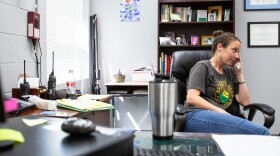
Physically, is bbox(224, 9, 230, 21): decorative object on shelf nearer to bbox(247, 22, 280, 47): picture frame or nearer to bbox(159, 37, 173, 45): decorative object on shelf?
bbox(247, 22, 280, 47): picture frame

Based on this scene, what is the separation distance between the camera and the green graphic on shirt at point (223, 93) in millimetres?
2088

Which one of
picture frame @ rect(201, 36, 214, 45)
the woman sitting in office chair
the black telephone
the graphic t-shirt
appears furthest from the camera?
picture frame @ rect(201, 36, 214, 45)

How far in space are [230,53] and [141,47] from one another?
1991 mm

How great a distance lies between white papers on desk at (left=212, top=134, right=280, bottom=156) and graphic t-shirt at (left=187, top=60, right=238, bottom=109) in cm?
100

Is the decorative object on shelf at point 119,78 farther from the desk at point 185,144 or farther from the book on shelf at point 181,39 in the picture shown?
the desk at point 185,144

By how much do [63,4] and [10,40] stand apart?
Answer: 1475 mm

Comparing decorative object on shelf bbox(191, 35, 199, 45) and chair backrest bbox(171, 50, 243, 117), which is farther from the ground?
decorative object on shelf bbox(191, 35, 199, 45)

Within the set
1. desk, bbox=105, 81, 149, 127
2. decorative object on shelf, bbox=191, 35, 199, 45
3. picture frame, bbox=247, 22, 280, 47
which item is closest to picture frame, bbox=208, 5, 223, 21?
decorative object on shelf, bbox=191, 35, 199, 45

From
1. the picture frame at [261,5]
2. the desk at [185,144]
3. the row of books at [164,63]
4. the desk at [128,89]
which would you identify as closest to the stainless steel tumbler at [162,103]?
the desk at [185,144]

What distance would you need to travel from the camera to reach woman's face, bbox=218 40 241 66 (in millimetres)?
2146

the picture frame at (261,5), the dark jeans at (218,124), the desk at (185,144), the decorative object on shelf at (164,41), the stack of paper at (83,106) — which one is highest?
the picture frame at (261,5)

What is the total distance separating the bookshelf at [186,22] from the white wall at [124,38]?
0.25 m

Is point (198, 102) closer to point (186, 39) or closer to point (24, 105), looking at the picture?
point (24, 105)

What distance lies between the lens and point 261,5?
3.78 m
